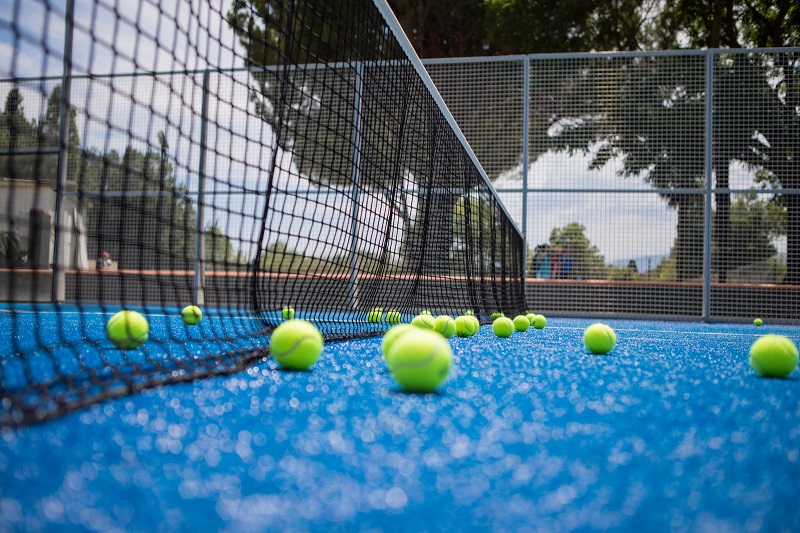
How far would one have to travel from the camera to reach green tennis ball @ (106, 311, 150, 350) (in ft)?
9.86

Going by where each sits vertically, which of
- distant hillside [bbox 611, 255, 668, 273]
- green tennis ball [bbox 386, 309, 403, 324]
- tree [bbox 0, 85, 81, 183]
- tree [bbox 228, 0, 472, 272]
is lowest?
green tennis ball [bbox 386, 309, 403, 324]

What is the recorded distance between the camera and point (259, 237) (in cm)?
327

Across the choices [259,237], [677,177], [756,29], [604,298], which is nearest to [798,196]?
[677,177]

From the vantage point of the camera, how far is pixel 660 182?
883 cm

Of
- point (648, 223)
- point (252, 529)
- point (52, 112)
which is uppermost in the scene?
point (52, 112)

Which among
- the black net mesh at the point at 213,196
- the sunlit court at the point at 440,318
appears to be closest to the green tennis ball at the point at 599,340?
the sunlit court at the point at 440,318

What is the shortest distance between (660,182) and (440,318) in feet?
18.7

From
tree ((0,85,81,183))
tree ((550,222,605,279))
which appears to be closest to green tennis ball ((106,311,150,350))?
tree ((550,222,605,279))

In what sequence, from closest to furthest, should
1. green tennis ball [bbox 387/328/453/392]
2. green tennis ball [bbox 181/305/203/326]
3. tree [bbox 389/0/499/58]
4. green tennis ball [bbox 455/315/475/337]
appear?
green tennis ball [bbox 387/328/453/392] → green tennis ball [bbox 455/315/475/337] → green tennis ball [bbox 181/305/203/326] → tree [bbox 389/0/499/58]

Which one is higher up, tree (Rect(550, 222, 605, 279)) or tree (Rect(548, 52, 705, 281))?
tree (Rect(548, 52, 705, 281))

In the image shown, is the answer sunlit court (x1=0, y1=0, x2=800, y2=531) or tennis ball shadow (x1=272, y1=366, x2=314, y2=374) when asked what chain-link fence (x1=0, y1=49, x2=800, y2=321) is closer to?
sunlit court (x1=0, y1=0, x2=800, y2=531)

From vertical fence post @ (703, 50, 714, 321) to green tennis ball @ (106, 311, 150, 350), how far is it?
7.89 m

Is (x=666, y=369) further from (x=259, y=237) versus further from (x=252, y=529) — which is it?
(x=252, y=529)

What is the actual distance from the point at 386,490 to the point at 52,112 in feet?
33.3
